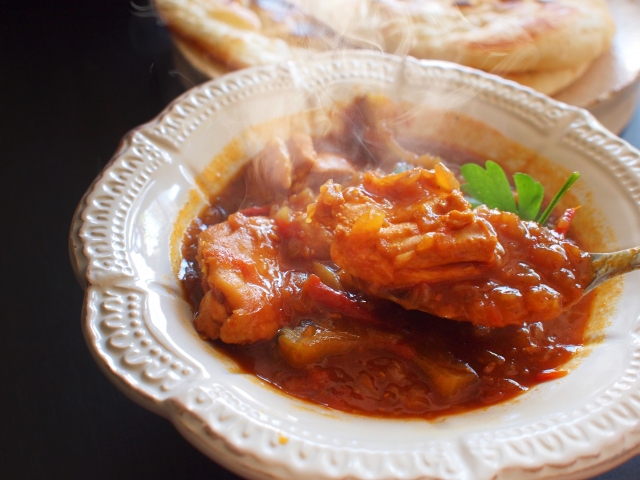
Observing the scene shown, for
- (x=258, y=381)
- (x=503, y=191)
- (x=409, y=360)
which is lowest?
(x=258, y=381)

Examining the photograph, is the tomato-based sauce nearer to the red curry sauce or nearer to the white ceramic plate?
the red curry sauce

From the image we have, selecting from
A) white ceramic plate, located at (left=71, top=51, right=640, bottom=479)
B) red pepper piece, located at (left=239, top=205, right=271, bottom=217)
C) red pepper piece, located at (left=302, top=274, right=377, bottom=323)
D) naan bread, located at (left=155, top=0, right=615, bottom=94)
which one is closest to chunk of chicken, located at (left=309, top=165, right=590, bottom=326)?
red pepper piece, located at (left=302, top=274, right=377, bottom=323)

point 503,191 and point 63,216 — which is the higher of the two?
point 503,191

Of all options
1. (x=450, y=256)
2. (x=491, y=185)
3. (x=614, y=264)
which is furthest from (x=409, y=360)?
(x=491, y=185)

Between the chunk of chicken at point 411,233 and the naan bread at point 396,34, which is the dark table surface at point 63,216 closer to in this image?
the naan bread at point 396,34

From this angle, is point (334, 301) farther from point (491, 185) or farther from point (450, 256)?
point (491, 185)

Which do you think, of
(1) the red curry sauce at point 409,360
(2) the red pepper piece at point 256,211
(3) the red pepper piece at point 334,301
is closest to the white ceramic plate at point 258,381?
(1) the red curry sauce at point 409,360

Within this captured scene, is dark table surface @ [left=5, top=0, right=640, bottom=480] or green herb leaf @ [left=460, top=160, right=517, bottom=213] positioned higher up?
green herb leaf @ [left=460, top=160, right=517, bottom=213]
